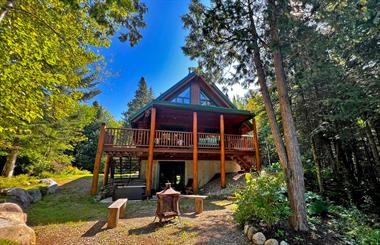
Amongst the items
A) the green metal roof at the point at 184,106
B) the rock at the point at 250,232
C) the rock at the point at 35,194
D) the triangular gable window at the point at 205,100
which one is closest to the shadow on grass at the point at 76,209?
the rock at the point at 35,194

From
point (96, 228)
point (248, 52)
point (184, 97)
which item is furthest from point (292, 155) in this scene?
point (184, 97)

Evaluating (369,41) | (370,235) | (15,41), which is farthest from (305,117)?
(15,41)

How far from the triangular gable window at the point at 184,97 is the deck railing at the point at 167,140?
2.71 metres

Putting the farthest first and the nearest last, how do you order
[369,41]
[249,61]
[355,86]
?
[249,61]
[355,86]
[369,41]

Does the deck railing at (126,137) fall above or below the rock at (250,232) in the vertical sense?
above

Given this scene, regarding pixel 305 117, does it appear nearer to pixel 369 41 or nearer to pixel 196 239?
pixel 369 41

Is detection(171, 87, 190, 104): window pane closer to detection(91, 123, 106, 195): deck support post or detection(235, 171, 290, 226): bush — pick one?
detection(91, 123, 106, 195): deck support post

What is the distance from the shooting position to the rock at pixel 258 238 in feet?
15.1

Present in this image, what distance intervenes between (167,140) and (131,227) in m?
6.56

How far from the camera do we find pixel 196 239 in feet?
15.9

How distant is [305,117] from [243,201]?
6899mm

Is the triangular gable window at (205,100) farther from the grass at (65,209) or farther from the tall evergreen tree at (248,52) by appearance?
the grass at (65,209)

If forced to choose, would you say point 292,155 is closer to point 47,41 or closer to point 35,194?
point 47,41

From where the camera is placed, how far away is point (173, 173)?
44.6 ft
